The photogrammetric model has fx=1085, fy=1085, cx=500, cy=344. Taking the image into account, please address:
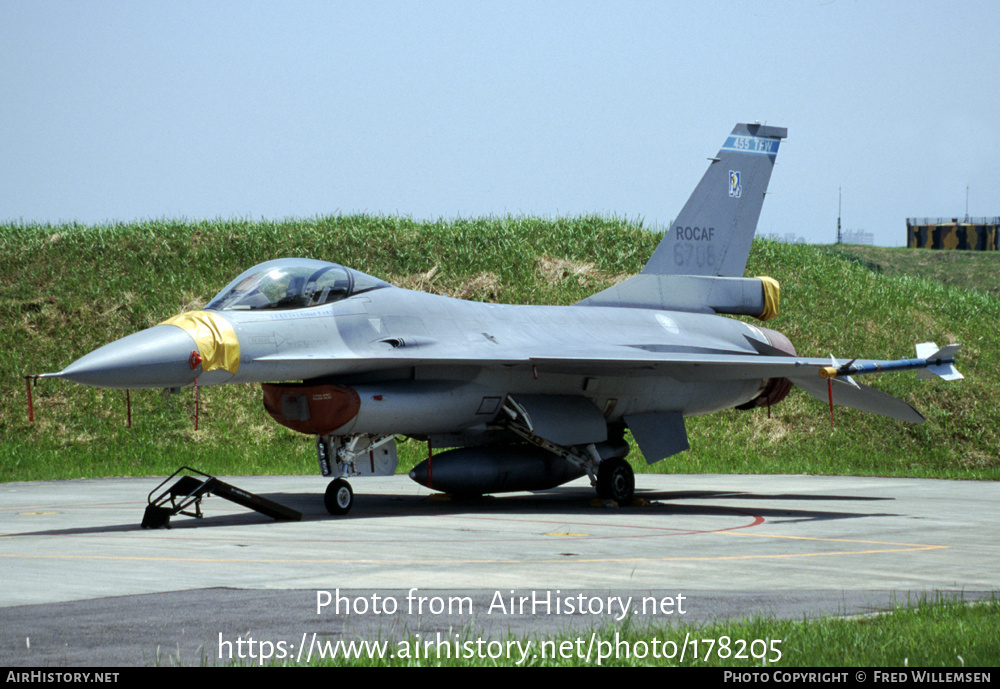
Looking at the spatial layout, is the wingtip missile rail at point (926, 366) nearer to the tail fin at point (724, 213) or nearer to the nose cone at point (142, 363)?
the tail fin at point (724, 213)

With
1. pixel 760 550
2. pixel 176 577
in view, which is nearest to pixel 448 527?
pixel 760 550

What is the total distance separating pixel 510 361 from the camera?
48.2 ft

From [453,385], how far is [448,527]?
8.88 feet

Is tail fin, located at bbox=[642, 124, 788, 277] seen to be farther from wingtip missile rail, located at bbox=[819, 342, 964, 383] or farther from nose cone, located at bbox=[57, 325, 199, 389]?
nose cone, located at bbox=[57, 325, 199, 389]

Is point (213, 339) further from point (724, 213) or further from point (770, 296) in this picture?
point (770, 296)

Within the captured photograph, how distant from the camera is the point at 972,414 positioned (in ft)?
87.8

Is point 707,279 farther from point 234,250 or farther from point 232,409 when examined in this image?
point 234,250

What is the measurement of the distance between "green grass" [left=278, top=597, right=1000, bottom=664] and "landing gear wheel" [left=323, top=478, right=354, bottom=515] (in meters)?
8.00

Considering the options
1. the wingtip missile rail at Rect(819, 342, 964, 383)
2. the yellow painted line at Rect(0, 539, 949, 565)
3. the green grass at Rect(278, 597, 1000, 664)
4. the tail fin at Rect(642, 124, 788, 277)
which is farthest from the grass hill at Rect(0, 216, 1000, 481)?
the green grass at Rect(278, 597, 1000, 664)

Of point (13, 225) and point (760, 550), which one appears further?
point (13, 225)

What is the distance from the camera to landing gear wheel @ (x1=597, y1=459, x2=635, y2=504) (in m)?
16.5

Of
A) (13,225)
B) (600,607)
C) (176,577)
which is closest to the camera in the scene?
(600,607)

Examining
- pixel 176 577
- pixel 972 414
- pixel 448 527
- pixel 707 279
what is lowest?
pixel 972 414

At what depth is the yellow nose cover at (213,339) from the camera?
40.3ft
